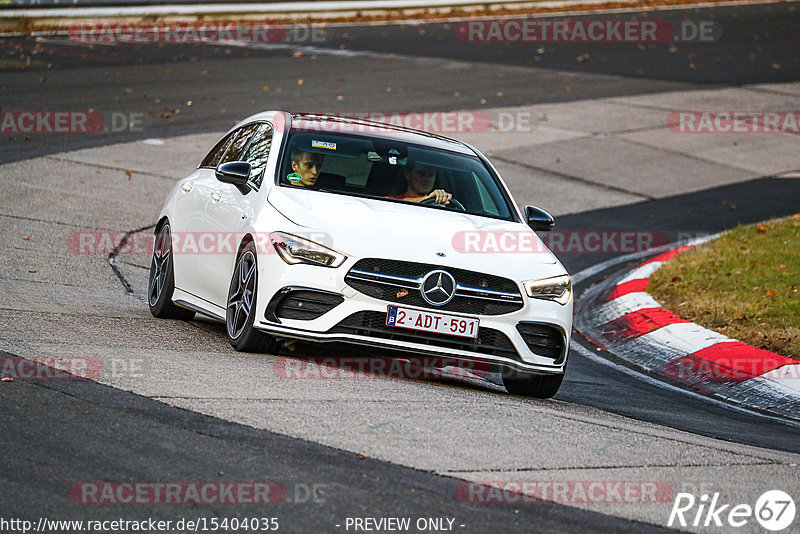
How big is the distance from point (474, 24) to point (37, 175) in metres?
19.9

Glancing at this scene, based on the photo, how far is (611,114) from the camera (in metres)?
21.7

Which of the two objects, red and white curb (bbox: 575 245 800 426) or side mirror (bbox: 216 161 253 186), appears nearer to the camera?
side mirror (bbox: 216 161 253 186)

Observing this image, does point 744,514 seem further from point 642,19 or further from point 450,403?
point 642,19

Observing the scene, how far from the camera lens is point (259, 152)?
9062 mm

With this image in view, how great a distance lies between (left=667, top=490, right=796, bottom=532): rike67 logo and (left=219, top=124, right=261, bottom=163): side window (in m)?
4.88

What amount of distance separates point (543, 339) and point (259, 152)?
2540mm

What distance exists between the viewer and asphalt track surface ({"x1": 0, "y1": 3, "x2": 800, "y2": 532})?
5.21 m

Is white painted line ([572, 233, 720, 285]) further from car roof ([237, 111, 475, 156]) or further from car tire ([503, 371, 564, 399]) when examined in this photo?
car tire ([503, 371, 564, 399])

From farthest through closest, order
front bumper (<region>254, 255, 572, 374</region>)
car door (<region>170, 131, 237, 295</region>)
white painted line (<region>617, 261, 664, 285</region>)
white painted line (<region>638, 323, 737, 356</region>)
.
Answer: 1. white painted line (<region>617, 261, 664, 285</region>)
2. white painted line (<region>638, 323, 737, 356</region>)
3. car door (<region>170, 131, 237, 295</region>)
4. front bumper (<region>254, 255, 572, 374</region>)

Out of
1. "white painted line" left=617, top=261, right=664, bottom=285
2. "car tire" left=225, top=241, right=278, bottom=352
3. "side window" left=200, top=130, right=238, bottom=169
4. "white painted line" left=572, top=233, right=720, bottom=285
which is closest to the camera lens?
"car tire" left=225, top=241, right=278, bottom=352

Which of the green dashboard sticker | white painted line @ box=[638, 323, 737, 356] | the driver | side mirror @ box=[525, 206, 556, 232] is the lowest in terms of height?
white painted line @ box=[638, 323, 737, 356]

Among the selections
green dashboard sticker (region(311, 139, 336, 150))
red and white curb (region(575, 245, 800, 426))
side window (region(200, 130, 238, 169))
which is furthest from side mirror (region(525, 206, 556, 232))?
side window (region(200, 130, 238, 169))

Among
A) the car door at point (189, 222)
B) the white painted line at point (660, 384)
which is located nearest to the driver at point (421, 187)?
the car door at point (189, 222)

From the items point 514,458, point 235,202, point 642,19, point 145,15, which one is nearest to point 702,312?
point 235,202
